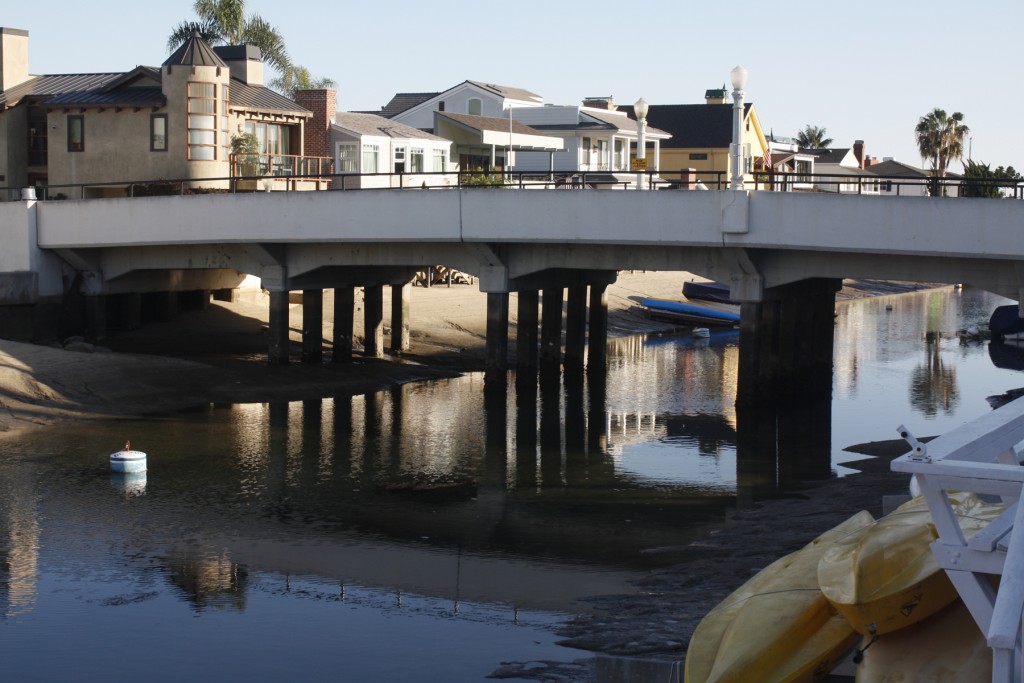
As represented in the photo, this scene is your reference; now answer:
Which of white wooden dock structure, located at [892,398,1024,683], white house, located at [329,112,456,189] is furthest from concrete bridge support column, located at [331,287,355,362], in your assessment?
white wooden dock structure, located at [892,398,1024,683]

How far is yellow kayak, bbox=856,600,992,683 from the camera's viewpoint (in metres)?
9.22

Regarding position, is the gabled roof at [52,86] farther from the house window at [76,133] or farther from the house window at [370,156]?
the house window at [370,156]

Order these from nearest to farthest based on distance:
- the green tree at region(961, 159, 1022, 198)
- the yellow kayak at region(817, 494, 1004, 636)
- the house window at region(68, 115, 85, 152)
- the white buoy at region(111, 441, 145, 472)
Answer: the yellow kayak at region(817, 494, 1004, 636)
the white buoy at region(111, 441, 145, 472)
the green tree at region(961, 159, 1022, 198)
the house window at region(68, 115, 85, 152)

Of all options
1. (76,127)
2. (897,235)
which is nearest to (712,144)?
(76,127)

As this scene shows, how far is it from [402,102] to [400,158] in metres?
22.4

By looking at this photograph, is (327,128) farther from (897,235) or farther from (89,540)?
(89,540)

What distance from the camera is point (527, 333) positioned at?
1441 inches

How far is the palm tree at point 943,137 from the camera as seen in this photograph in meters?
104

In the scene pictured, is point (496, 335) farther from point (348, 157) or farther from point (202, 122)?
point (348, 157)

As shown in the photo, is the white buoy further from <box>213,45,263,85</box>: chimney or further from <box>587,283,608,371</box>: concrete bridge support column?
<box>213,45,263,85</box>: chimney

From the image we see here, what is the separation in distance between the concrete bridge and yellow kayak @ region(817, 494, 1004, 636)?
1924 cm

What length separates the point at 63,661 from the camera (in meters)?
13.7

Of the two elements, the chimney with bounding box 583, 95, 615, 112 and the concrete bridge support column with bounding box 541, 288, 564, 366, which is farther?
the chimney with bounding box 583, 95, 615, 112

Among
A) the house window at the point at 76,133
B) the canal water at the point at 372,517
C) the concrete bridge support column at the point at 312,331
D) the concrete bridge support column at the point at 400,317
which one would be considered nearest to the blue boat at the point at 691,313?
the concrete bridge support column at the point at 400,317
